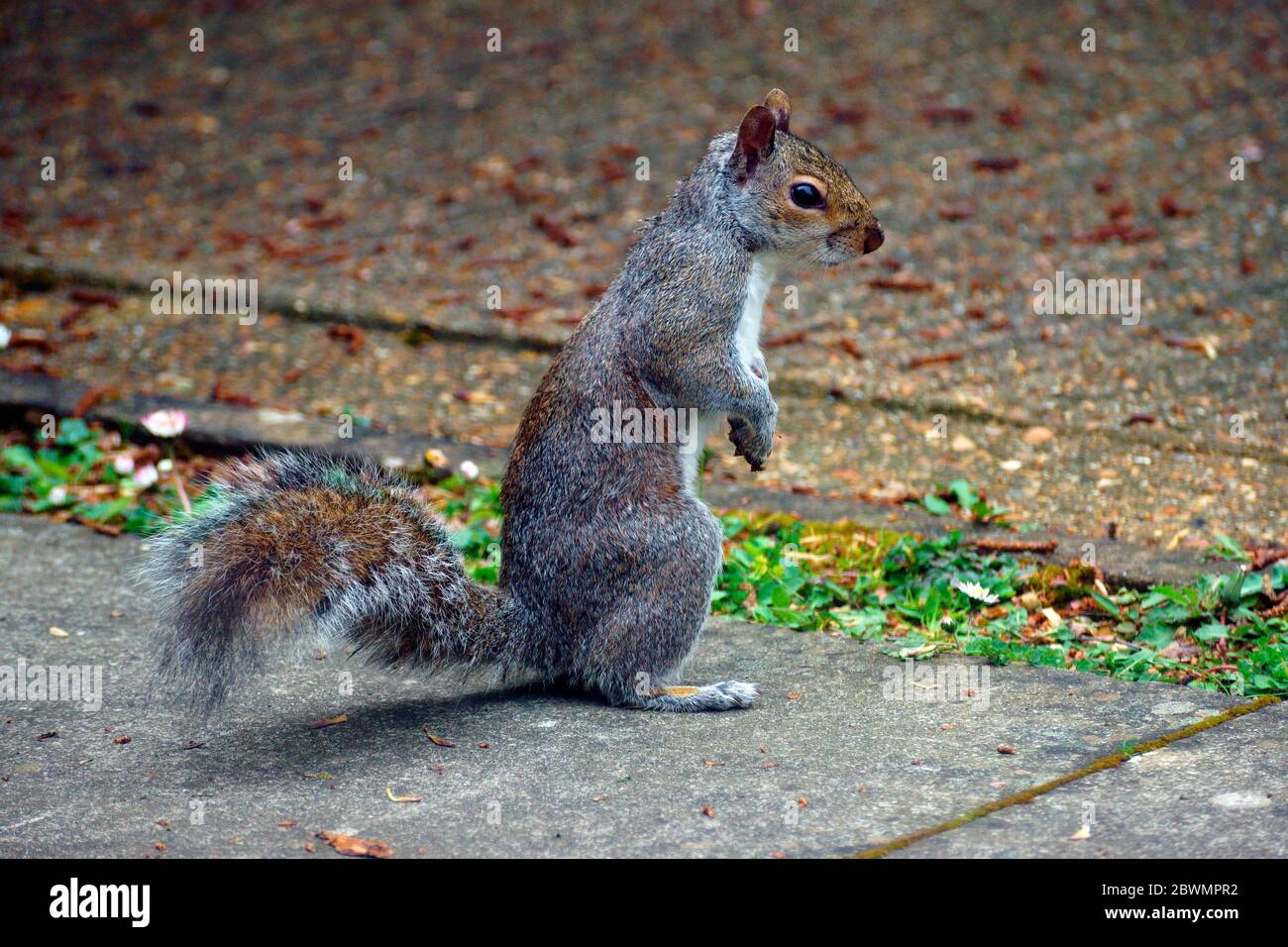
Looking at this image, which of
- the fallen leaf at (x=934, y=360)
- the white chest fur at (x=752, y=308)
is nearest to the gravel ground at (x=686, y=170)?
the fallen leaf at (x=934, y=360)

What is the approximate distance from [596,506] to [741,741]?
652 millimetres

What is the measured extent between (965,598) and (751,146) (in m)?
1.42

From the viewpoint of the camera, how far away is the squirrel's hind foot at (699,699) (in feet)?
12.5

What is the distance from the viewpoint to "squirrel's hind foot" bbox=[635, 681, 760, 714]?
12.5 ft

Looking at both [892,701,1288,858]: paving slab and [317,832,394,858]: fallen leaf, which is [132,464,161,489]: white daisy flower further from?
[892,701,1288,858]: paving slab

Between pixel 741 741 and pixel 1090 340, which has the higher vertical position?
pixel 1090 340

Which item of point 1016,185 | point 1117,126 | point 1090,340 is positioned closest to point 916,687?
point 1090,340

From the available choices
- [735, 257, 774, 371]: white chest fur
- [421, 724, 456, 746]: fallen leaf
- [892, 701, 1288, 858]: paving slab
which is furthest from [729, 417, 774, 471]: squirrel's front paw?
[892, 701, 1288, 858]: paving slab

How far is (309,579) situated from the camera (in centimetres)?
339

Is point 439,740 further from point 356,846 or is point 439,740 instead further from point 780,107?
point 780,107

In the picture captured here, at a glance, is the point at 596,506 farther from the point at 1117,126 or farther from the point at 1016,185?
the point at 1117,126

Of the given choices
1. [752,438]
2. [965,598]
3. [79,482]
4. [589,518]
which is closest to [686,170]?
[79,482]

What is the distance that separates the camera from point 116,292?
7.47m

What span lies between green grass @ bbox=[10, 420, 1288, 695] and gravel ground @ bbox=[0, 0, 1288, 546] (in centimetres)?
50
